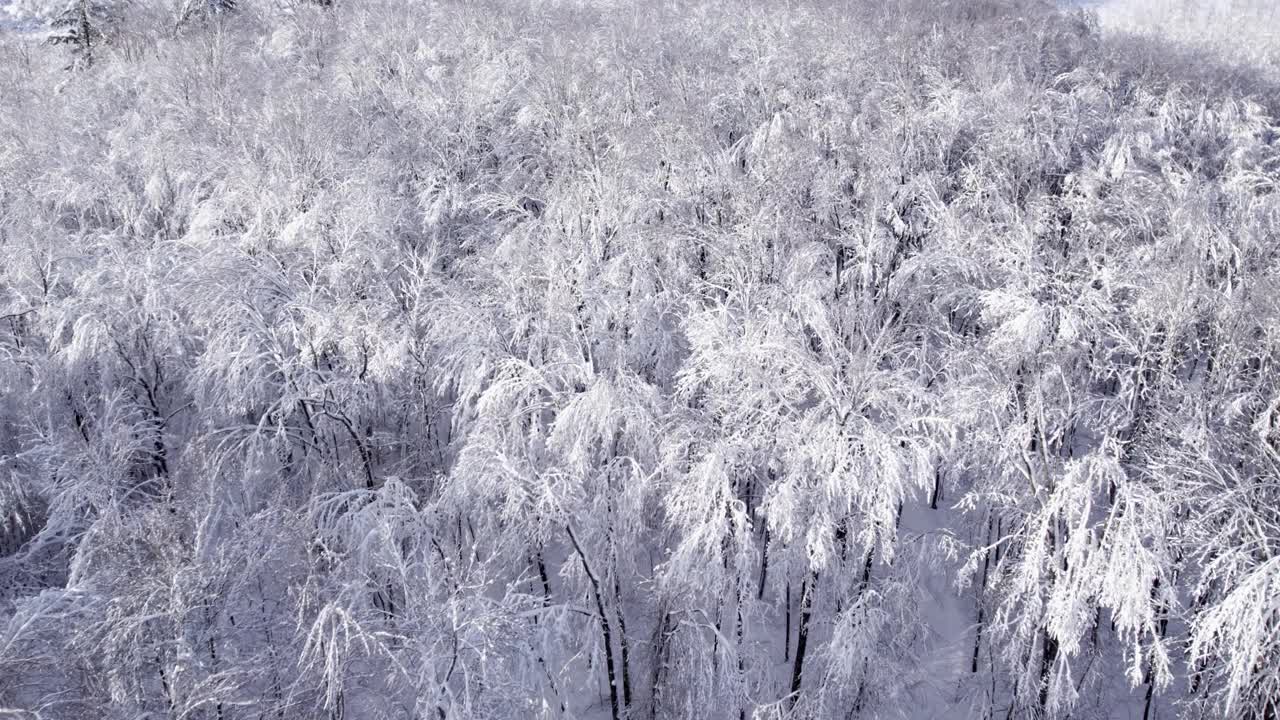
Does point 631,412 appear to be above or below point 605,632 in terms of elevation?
above

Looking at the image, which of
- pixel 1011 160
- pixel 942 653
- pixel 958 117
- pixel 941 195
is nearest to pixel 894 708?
pixel 942 653

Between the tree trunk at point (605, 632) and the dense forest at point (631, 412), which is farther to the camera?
the tree trunk at point (605, 632)

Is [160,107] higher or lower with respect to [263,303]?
higher

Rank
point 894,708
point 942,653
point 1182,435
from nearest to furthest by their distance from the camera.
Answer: point 1182,435, point 894,708, point 942,653

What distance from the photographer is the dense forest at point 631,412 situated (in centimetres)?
1069

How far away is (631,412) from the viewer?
12.6 m

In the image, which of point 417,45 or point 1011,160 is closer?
point 1011,160

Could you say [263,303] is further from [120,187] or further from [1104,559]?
[1104,559]

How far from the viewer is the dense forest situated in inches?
421

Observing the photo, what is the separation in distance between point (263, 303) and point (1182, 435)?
1643 centimetres

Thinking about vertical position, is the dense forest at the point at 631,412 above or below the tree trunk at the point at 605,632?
above

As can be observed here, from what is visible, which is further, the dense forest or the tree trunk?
the tree trunk

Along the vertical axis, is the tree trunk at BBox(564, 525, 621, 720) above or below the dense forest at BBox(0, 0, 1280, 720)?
below

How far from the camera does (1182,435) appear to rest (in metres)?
11.7
